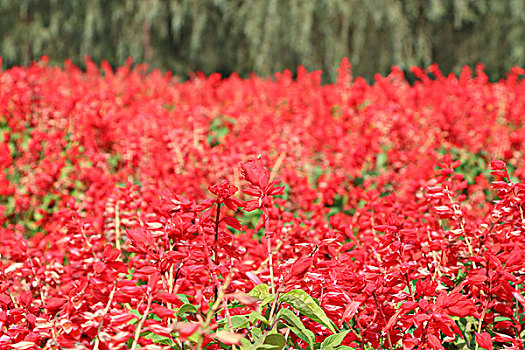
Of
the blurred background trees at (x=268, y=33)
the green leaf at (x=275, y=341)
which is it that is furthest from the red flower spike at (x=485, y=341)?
the blurred background trees at (x=268, y=33)

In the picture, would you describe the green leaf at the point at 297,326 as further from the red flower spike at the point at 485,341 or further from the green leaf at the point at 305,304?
the red flower spike at the point at 485,341

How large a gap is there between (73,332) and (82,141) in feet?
10.2

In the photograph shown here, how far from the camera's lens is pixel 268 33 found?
8492 mm

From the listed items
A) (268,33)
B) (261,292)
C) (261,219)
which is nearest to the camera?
(261,292)

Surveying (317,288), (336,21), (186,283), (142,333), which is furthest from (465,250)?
(336,21)

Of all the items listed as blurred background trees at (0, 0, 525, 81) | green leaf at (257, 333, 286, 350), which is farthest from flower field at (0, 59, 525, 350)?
blurred background trees at (0, 0, 525, 81)

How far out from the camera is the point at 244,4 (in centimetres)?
910

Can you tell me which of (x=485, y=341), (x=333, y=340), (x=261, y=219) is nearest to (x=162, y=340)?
(x=333, y=340)

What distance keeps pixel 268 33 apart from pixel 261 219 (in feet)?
22.2

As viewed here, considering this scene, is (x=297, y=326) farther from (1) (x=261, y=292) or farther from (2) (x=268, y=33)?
(2) (x=268, y=33)

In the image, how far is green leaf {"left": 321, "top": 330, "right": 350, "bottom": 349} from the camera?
3.89 ft

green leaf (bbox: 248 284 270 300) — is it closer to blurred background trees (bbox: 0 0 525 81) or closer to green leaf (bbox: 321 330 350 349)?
green leaf (bbox: 321 330 350 349)

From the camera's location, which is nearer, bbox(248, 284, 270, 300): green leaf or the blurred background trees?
bbox(248, 284, 270, 300): green leaf

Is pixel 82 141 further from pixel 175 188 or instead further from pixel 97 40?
pixel 97 40
